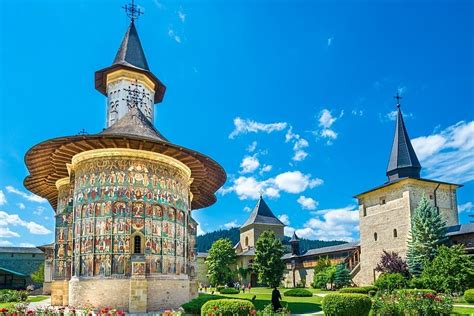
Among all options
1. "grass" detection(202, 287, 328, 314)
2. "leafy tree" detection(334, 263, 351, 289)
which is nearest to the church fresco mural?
"grass" detection(202, 287, 328, 314)

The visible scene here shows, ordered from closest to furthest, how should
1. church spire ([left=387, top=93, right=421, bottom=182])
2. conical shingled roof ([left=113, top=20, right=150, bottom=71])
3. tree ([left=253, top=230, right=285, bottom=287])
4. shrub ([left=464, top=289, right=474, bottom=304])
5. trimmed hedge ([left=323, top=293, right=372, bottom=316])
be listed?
1. trimmed hedge ([left=323, top=293, right=372, bottom=316])
2. shrub ([left=464, top=289, right=474, bottom=304])
3. conical shingled roof ([left=113, top=20, right=150, bottom=71])
4. church spire ([left=387, top=93, right=421, bottom=182])
5. tree ([left=253, top=230, right=285, bottom=287])

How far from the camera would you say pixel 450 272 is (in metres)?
25.0

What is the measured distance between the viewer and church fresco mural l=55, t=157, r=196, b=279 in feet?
60.7

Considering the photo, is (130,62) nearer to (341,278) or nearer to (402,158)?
(402,158)

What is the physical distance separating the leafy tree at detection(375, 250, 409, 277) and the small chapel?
16.7 m

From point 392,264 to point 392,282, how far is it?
2.98 m

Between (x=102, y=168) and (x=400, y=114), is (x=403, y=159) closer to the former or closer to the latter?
(x=400, y=114)

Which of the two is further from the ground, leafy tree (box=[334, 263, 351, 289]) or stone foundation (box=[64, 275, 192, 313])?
stone foundation (box=[64, 275, 192, 313])

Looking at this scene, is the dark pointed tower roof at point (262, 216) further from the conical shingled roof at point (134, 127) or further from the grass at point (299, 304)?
the conical shingled roof at point (134, 127)

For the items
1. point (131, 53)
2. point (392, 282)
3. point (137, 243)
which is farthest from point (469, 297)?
point (131, 53)

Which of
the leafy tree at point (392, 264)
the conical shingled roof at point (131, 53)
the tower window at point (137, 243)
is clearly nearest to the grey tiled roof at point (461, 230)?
the leafy tree at point (392, 264)

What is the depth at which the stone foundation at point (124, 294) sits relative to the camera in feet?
58.1

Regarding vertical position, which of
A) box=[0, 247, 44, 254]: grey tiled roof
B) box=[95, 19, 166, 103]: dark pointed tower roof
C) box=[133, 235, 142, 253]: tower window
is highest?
Result: box=[95, 19, 166, 103]: dark pointed tower roof

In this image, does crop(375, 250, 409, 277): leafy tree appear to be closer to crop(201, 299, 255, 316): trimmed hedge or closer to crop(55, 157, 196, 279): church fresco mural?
crop(55, 157, 196, 279): church fresco mural
